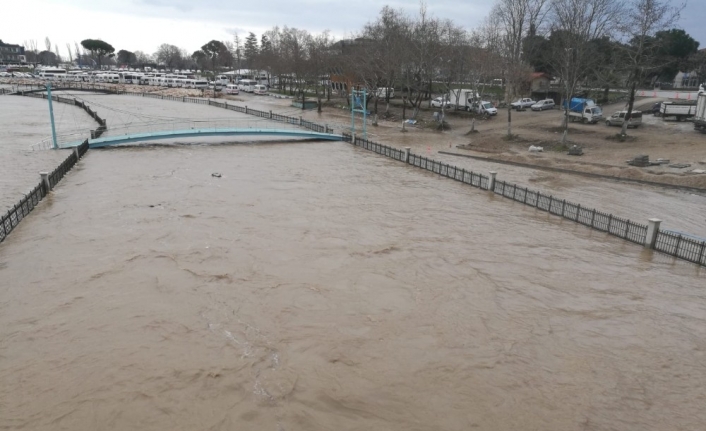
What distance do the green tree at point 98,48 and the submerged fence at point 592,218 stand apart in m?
168

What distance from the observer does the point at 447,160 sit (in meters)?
36.5

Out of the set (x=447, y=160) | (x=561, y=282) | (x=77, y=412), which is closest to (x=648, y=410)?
(x=561, y=282)

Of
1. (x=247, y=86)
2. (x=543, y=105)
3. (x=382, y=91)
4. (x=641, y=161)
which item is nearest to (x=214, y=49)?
(x=247, y=86)

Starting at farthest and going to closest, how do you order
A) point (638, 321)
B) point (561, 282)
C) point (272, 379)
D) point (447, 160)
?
point (447, 160)
point (561, 282)
point (638, 321)
point (272, 379)

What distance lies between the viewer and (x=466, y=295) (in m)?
14.0

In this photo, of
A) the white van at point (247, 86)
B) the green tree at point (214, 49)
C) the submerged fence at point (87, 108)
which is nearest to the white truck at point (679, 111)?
the submerged fence at point (87, 108)

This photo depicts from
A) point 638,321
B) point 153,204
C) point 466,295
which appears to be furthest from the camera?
point 153,204

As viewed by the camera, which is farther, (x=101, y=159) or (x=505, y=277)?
(x=101, y=159)

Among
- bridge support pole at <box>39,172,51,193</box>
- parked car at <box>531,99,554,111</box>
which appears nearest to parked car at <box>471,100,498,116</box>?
parked car at <box>531,99,554,111</box>

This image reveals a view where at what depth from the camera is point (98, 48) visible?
6545 inches

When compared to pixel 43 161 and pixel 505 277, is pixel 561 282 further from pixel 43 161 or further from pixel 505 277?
pixel 43 161

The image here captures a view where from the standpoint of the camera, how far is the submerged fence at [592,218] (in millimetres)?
16312

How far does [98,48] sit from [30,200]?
17142 cm

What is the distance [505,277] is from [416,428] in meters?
7.44
